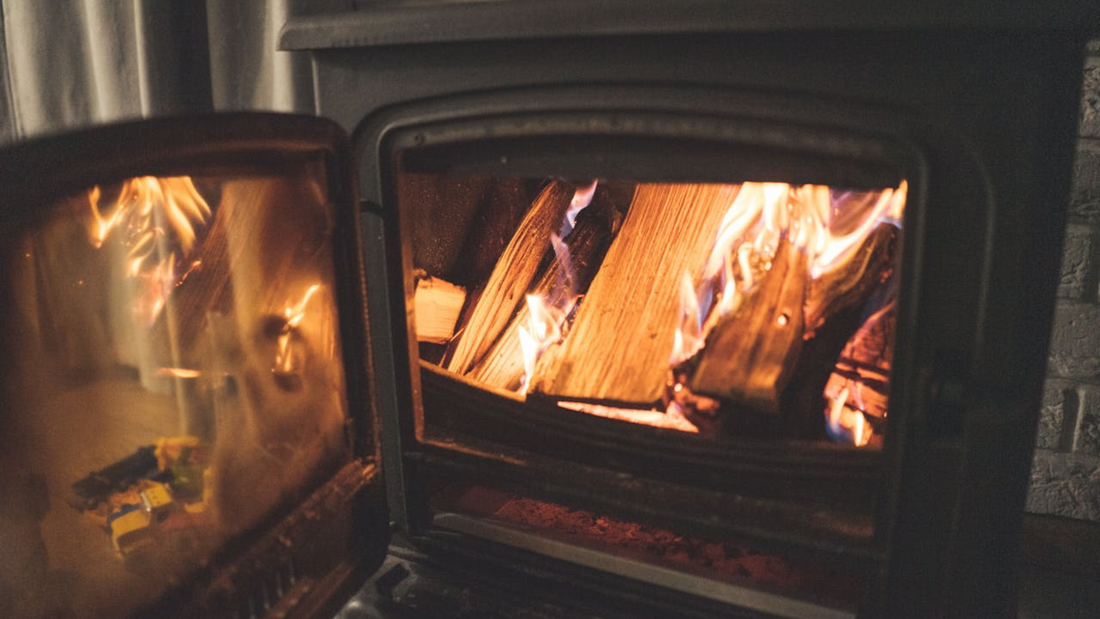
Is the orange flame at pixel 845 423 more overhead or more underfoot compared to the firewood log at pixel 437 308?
more underfoot

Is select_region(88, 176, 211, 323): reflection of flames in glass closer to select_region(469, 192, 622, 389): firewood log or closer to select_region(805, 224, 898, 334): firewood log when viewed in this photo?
select_region(469, 192, 622, 389): firewood log

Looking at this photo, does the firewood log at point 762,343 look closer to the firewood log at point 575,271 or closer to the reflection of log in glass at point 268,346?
the firewood log at point 575,271

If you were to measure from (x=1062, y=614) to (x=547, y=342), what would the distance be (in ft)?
2.38

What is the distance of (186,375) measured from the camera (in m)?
0.71

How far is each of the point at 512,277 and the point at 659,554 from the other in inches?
16.2

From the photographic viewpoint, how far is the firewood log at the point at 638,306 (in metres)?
0.84

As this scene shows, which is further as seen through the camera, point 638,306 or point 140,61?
point 140,61

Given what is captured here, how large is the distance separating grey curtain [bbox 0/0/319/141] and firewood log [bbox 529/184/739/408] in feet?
1.92

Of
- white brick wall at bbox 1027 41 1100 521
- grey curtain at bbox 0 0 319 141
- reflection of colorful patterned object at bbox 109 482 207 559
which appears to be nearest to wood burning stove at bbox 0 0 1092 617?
reflection of colorful patterned object at bbox 109 482 207 559

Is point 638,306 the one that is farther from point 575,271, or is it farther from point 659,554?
point 659,554

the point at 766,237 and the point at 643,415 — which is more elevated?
the point at 766,237

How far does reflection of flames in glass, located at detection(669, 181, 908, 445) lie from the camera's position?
0.76 metres

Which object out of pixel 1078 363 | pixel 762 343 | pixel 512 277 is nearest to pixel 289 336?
pixel 512 277

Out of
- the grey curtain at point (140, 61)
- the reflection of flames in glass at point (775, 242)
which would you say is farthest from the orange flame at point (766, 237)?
the grey curtain at point (140, 61)
